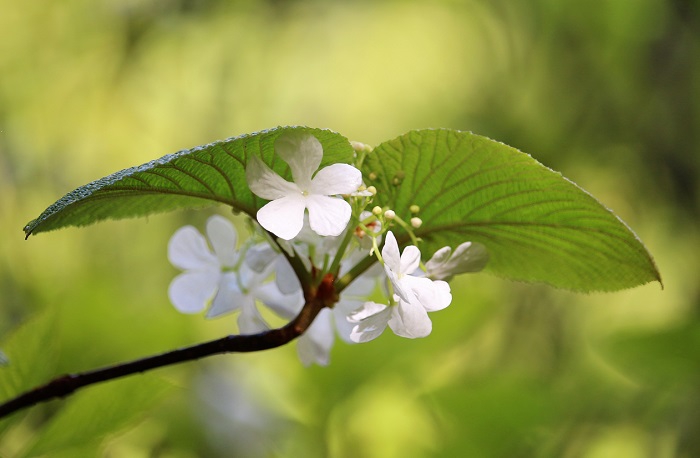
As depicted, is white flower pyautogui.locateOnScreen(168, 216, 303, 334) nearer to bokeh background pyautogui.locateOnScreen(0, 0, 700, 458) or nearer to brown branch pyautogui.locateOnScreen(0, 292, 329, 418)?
brown branch pyautogui.locateOnScreen(0, 292, 329, 418)

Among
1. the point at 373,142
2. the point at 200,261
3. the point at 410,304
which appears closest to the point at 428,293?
the point at 410,304

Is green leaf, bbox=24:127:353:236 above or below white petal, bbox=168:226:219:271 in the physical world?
above

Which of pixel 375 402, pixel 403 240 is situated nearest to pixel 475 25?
pixel 375 402

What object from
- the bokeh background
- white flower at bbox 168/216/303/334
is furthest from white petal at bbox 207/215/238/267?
the bokeh background

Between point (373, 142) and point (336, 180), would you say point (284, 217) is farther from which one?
point (373, 142)

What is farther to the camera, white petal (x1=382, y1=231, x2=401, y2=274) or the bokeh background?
the bokeh background

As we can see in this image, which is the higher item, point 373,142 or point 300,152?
point 300,152

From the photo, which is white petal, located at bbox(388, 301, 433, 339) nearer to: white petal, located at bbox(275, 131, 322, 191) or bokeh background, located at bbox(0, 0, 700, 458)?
white petal, located at bbox(275, 131, 322, 191)
